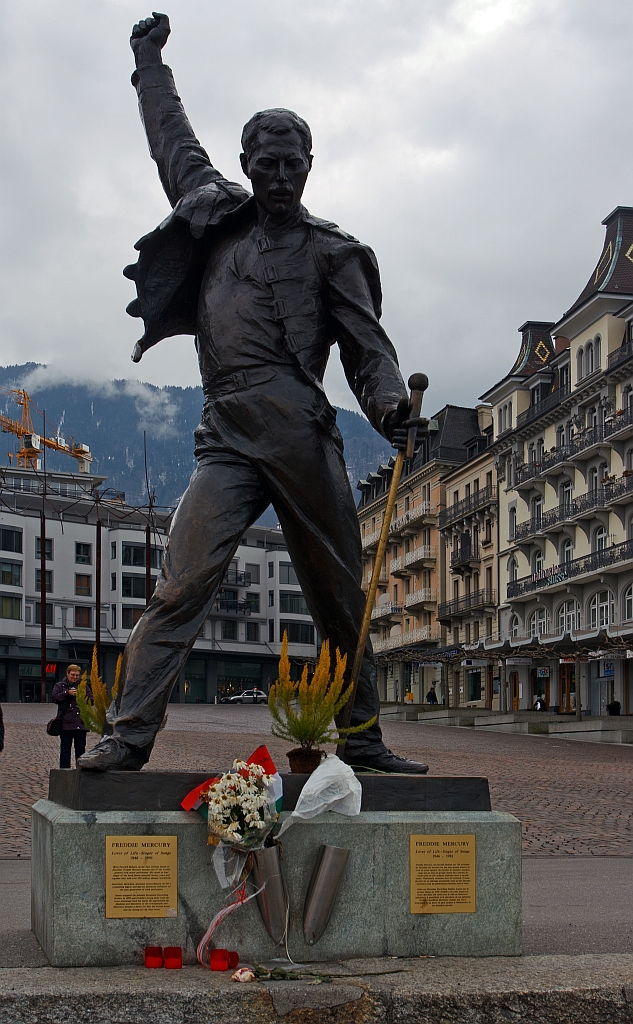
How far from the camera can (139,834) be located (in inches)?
172

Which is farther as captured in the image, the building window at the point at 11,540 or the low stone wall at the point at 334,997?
the building window at the point at 11,540

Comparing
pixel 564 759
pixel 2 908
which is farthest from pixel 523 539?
pixel 2 908

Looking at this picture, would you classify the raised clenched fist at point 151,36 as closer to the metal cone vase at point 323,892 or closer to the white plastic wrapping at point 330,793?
the white plastic wrapping at point 330,793

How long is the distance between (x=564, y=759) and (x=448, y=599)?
4741 cm

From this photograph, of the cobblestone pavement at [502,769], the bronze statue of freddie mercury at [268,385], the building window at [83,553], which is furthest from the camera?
the building window at [83,553]

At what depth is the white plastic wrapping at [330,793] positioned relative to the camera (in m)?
4.48

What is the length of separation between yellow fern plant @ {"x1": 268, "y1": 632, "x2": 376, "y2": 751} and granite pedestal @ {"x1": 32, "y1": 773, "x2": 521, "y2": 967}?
0.32 m

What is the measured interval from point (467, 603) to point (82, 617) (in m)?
27.9

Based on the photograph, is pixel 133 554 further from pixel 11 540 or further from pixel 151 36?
pixel 151 36

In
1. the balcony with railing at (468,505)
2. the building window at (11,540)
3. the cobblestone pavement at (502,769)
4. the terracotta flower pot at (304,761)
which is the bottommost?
the cobblestone pavement at (502,769)

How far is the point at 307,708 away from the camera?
15.4 ft

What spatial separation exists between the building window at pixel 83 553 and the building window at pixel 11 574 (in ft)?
17.5

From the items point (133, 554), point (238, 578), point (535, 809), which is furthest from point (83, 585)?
point (535, 809)

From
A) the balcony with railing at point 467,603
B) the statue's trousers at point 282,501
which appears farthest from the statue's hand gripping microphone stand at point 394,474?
the balcony with railing at point 467,603
